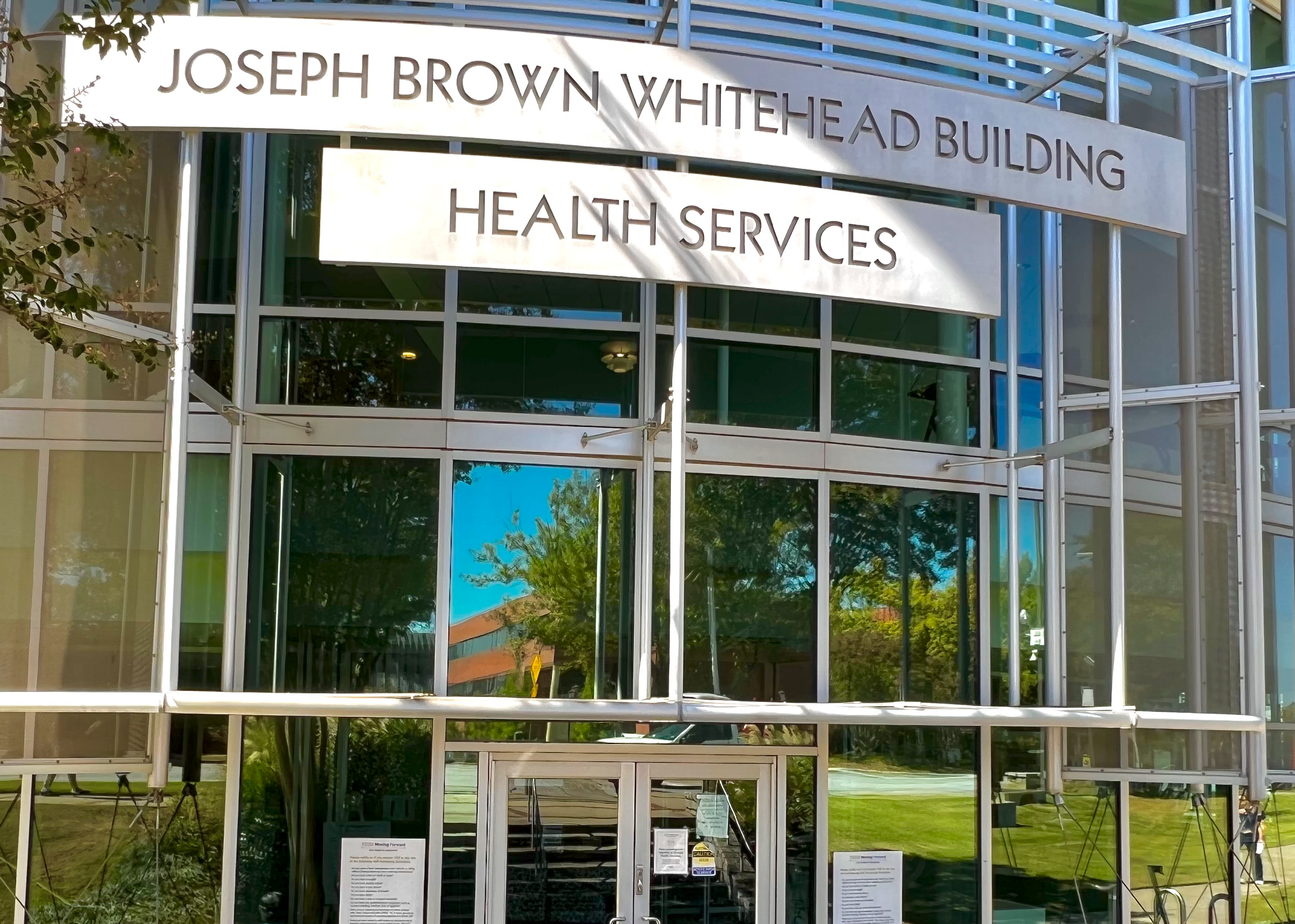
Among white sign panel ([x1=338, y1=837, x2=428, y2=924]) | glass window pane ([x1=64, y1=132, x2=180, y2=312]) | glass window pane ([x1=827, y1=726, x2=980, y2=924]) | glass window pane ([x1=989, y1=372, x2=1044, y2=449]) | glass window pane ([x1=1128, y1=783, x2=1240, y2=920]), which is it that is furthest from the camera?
glass window pane ([x1=989, y1=372, x2=1044, y2=449])

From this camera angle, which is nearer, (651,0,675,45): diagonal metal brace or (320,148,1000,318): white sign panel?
(320,148,1000,318): white sign panel

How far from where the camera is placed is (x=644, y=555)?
31.1ft

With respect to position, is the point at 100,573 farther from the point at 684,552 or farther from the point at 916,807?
the point at 916,807

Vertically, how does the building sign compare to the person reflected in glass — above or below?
above

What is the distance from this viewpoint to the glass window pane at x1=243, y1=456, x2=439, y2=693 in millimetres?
9195

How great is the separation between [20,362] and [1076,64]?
7300 mm

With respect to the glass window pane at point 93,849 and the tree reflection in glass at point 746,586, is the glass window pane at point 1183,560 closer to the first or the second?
the tree reflection in glass at point 746,586

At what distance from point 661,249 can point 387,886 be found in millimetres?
4468

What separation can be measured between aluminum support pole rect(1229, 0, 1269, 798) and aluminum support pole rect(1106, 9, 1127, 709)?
849 mm

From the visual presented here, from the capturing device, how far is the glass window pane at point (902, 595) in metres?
9.86

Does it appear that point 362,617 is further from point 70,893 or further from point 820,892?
point 820,892

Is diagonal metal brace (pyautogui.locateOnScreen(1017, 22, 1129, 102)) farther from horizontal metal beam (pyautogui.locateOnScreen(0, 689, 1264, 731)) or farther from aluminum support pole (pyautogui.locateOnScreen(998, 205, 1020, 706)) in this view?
horizontal metal beam (pyautogui.locateOnScreen(0, 689, 1264, 731))

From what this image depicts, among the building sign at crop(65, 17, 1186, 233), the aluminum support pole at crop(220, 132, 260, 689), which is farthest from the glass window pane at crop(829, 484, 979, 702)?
the aluminum support pole at crop(220, 132, 260, 689)

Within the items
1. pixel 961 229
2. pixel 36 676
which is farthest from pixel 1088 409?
pixel 36 676
